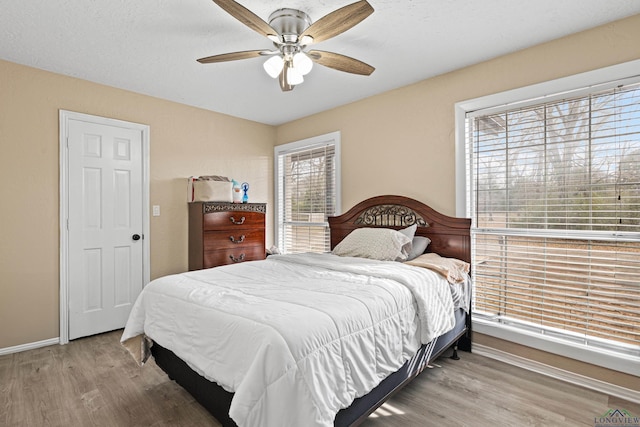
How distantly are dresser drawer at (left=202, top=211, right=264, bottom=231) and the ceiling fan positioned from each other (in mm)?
1873

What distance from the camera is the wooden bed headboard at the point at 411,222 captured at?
2.83 meters

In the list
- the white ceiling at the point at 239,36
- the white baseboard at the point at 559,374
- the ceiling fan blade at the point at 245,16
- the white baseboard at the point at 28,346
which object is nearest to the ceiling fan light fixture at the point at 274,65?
the ceiling fan blade at the point at 245,16

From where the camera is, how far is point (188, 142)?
3.93 m

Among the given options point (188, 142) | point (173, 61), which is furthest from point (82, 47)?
point (188, 142)

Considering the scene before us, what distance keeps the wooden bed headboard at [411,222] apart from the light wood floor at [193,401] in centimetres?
94

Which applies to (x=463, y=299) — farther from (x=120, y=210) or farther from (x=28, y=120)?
(x=28, y=120)

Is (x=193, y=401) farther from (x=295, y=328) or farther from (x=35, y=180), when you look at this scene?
(x=35, y=180)

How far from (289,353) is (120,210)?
2.95 m


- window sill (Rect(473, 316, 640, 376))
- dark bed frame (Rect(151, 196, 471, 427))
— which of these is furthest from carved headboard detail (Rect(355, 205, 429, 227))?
window sill (Rect(473, 316, 640, 376))

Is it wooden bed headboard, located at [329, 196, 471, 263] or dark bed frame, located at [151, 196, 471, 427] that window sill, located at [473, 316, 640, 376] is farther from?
wooden bed headboard, located at [329, 196, 471, 263]

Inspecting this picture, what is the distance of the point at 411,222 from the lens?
3.20 m

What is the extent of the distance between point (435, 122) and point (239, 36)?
1.88m

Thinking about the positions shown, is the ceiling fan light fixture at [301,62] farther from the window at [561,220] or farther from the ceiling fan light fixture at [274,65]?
the window at [561,220]

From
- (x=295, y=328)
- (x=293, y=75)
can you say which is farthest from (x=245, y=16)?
(x=295, y=328)
